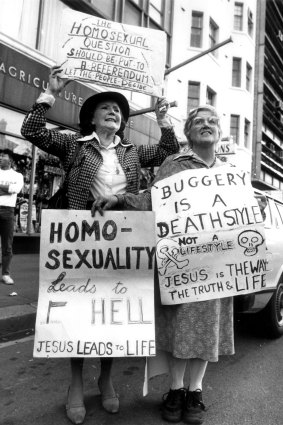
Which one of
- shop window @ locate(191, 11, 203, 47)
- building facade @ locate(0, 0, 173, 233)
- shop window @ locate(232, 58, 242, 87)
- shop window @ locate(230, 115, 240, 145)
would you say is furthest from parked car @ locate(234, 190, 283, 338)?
shop window @ locate(232, 58, 242, 87)

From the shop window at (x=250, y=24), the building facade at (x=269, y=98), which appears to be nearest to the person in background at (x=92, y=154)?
the building facade at (x=269, y=98)

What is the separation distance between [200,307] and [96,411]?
3.08 ft

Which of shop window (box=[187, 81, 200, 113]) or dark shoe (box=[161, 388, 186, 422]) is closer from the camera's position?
dark shoe (box=[161, 388, 186, 422])

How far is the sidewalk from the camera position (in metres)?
4.01

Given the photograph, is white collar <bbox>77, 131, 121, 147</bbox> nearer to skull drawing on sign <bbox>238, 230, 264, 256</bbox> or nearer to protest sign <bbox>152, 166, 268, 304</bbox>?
protest sign <bbox>152, 166, 268, 304</bbox>

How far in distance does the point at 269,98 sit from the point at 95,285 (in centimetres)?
3110

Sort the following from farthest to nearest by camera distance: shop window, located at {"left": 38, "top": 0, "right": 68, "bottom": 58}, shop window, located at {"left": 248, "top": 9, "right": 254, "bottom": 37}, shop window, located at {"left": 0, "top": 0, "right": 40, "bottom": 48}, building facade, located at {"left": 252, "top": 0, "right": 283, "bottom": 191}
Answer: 1. building facade, located at {"left": 252, "top": 0, "right": 283, "bottom": 191}
2. shop window, located at {"left": 248, "top": 9, "right": 254, "bottom": 37}
3. shop window, located at {"left": 38, "top": 0, "right": 68, "bottom": 58}
4. shop window, located at {"left": 0, "top": 0, "right": 40, "bottom": 48}

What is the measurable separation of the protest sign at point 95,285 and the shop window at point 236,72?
20.6 meters

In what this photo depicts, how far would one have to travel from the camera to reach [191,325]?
2279mm

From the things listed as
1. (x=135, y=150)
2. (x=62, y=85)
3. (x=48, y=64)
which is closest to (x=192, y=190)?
(x=135, y=150)

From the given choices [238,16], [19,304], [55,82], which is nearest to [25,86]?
[19,304]

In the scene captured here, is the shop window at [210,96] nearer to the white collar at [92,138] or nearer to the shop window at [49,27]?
the shop window at [49,27]

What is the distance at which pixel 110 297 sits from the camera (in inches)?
89.5

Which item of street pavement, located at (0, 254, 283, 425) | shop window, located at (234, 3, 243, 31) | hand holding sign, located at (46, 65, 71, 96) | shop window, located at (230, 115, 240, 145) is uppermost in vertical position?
shop window, located at (234, 3, 243, 31)
